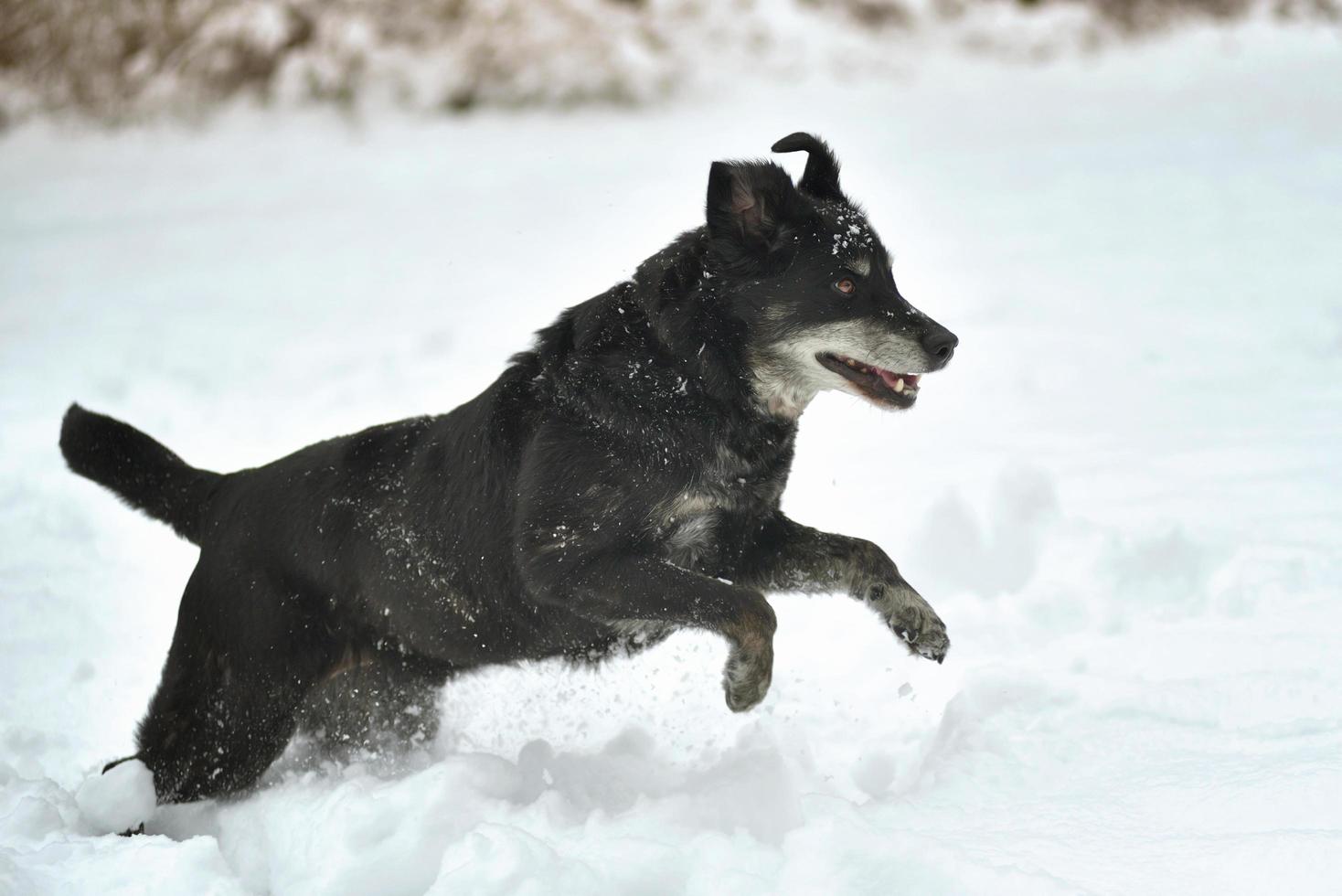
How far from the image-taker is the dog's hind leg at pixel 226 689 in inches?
151

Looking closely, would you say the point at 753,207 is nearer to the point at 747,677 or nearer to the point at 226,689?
the point at 747,677

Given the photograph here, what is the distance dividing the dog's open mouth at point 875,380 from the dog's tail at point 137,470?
6.82ft

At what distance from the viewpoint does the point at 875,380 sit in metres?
3.80

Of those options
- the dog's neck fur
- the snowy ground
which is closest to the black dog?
the dog's neck fur

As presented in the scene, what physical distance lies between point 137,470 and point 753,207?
85.7 inches

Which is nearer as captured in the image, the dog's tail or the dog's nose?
the dog's nose

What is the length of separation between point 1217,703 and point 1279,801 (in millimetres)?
695

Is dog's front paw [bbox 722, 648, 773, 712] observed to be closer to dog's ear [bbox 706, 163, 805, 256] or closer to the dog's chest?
the dog's chest

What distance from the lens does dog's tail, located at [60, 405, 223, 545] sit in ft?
13.1

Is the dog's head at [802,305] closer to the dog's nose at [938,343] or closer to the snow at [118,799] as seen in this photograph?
the dog's nose at [938,343]

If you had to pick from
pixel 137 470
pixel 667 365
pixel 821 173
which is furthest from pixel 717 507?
pixel 137 470

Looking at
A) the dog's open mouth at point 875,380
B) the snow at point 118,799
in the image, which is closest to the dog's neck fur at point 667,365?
the dog's open mouth at point 875,380

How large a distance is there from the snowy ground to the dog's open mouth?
96 centimetres

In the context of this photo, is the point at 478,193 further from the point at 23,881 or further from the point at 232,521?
the point at 23,881
